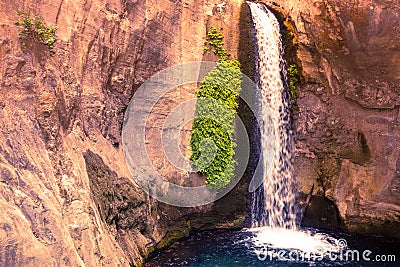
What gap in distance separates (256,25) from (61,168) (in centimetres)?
768

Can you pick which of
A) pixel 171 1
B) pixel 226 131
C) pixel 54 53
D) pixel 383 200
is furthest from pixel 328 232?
pixel 54 53

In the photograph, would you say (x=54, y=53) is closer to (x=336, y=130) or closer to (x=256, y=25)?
(x=256, y=25)

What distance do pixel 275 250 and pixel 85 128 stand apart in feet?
19.3

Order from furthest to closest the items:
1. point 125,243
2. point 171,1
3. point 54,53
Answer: point 171,1 → point 125,243 → point 54,53

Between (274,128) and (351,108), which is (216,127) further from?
(351,108)

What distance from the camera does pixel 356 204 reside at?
539 inches

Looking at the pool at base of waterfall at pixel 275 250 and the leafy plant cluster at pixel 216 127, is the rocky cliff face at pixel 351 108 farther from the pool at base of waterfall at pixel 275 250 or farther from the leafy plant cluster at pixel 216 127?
the leafy plant cluster at pixel 216 127

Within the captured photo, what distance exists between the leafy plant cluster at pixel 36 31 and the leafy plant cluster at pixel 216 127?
467cm

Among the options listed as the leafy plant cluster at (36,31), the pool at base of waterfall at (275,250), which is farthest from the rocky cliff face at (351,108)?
the leafy plant cluster at (36,31)

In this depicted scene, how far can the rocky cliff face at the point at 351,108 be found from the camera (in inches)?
490

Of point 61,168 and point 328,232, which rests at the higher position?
point 61,168

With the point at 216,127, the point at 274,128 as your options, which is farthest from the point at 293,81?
the point at 216,127

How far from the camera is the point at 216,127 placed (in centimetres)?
1316

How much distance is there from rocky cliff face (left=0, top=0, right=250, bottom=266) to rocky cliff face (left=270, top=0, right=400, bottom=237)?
7.81 feet
